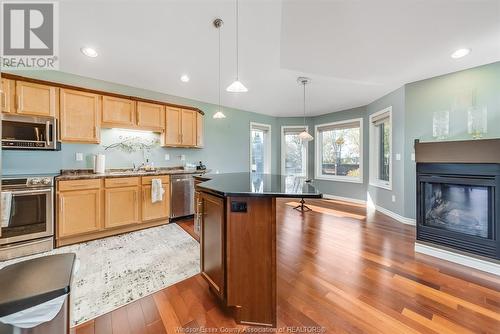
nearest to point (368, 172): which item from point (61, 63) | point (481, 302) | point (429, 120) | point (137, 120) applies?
point (429, 120)

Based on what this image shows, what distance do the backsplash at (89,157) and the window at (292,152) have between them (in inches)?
119

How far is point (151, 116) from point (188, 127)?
2.40 ft

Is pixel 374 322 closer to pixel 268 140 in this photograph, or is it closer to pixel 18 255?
pixel 18 255

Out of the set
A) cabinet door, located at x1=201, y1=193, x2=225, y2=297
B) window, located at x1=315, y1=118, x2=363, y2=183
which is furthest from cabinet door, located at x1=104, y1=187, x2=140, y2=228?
window, located at x1=315, y1=118, x2=363, y2=183

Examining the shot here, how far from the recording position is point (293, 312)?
164cm

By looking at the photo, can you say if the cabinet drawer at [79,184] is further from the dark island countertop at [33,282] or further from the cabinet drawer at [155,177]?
the dark island countertop at [33,282]

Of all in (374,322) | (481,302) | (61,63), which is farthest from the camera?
(61,63)

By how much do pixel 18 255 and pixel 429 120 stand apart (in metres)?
5.98

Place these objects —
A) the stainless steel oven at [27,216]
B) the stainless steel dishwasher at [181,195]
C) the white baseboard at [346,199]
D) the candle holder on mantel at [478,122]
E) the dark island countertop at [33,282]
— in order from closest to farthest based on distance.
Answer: the dark island countertop at [33,282], the stainless steel oven at [27,216], the candle holder on mantel at [478,122], the stainless steel dishwasher at [181,195], the white baseboard at [346,199]

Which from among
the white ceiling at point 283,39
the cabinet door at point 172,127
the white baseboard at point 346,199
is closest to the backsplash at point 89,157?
the cabinet door at point 172,127

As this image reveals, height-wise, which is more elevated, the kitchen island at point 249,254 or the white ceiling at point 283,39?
the white ceiling at point 283,39

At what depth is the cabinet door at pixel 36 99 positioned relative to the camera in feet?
8.79

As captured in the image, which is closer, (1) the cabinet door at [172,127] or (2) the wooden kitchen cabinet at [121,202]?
(2) the wooden kitchen cabinet at [121,202]

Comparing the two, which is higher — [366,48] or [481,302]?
[366,48]
